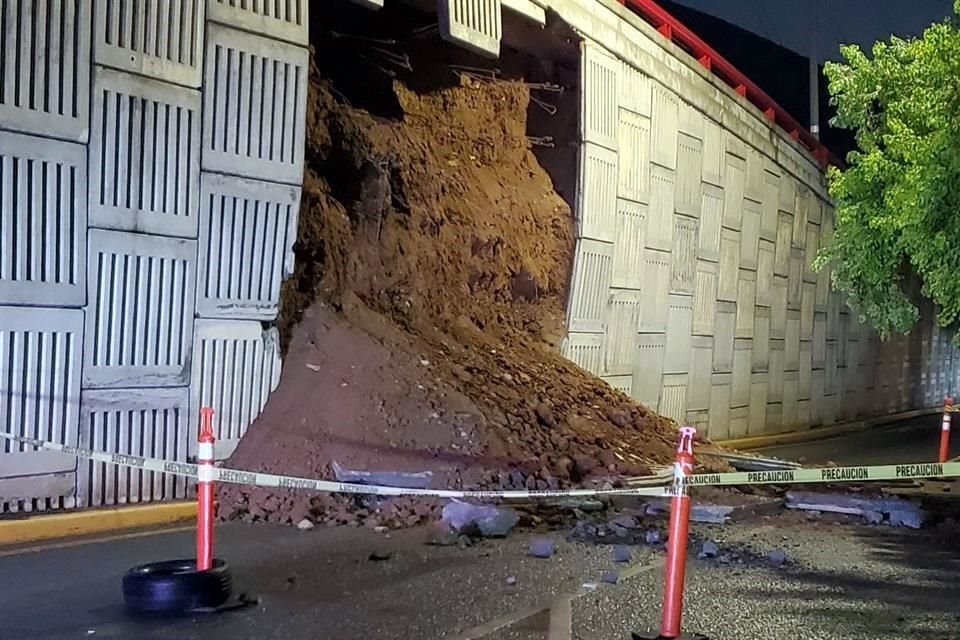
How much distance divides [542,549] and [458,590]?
130cm

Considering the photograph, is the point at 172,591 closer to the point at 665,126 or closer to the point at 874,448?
the point at 665,126

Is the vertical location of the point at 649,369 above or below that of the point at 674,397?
above

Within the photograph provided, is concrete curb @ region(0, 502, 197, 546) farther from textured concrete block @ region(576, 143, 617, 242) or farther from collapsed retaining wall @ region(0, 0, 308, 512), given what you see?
textured concrete block @ region(576, 143, 617, 242)

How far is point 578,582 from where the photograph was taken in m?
6.89

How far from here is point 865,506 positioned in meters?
10.4

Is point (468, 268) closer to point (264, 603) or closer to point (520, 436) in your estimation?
point (520, 436)

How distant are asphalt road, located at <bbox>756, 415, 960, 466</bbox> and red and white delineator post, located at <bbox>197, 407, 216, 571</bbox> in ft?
40.3

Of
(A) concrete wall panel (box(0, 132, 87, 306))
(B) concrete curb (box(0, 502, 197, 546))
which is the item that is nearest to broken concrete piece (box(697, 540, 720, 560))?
(B) concrete curb (box(0, 502, 197, 546))

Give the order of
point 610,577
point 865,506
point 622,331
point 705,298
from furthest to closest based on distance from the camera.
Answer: point 705,298 → point 622,331 → point 865,506 → point 610,577

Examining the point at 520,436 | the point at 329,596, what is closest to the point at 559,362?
the point at 520,436

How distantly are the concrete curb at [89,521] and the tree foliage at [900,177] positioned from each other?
9369 millimetres

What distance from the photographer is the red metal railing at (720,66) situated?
1672 centimetres

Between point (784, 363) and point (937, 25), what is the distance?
9940 millimetres

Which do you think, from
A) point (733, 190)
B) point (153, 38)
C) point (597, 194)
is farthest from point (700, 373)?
point (153, 38)
